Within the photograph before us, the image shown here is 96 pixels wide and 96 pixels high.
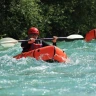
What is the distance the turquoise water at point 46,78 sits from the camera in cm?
599

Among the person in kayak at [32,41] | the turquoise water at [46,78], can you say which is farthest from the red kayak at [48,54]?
the person in kayak at [32,41]

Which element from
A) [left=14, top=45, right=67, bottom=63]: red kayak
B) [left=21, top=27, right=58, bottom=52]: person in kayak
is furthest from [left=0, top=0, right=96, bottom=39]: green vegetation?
[left=14, top=45, right=67, bottom=63]: red kayak

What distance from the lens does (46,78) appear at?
704 centimetres

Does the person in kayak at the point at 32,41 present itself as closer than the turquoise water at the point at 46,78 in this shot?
No

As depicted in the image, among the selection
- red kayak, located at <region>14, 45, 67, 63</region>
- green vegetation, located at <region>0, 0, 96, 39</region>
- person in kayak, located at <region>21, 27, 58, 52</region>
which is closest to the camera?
red kayak, located at <region>14, 45, 67, 63</region>

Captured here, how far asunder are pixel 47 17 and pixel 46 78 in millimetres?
12611

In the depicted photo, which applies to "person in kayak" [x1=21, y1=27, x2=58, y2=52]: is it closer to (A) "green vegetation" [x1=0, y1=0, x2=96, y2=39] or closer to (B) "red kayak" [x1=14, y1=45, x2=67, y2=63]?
(B) "red kayak" [x1=14, y1=45, x2=67, y2=63]

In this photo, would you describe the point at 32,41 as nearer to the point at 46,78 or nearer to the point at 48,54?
the point at 48,54

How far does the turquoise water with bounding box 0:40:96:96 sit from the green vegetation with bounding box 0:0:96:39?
8497mm

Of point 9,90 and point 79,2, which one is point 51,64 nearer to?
point 9,90

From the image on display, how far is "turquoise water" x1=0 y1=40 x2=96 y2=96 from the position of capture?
5.99 m

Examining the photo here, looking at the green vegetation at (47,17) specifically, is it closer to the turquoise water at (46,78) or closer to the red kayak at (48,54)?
the red kayak at (48,54)

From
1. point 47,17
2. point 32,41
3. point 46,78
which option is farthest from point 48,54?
point 47,17

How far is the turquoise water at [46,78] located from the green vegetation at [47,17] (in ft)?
27.9
